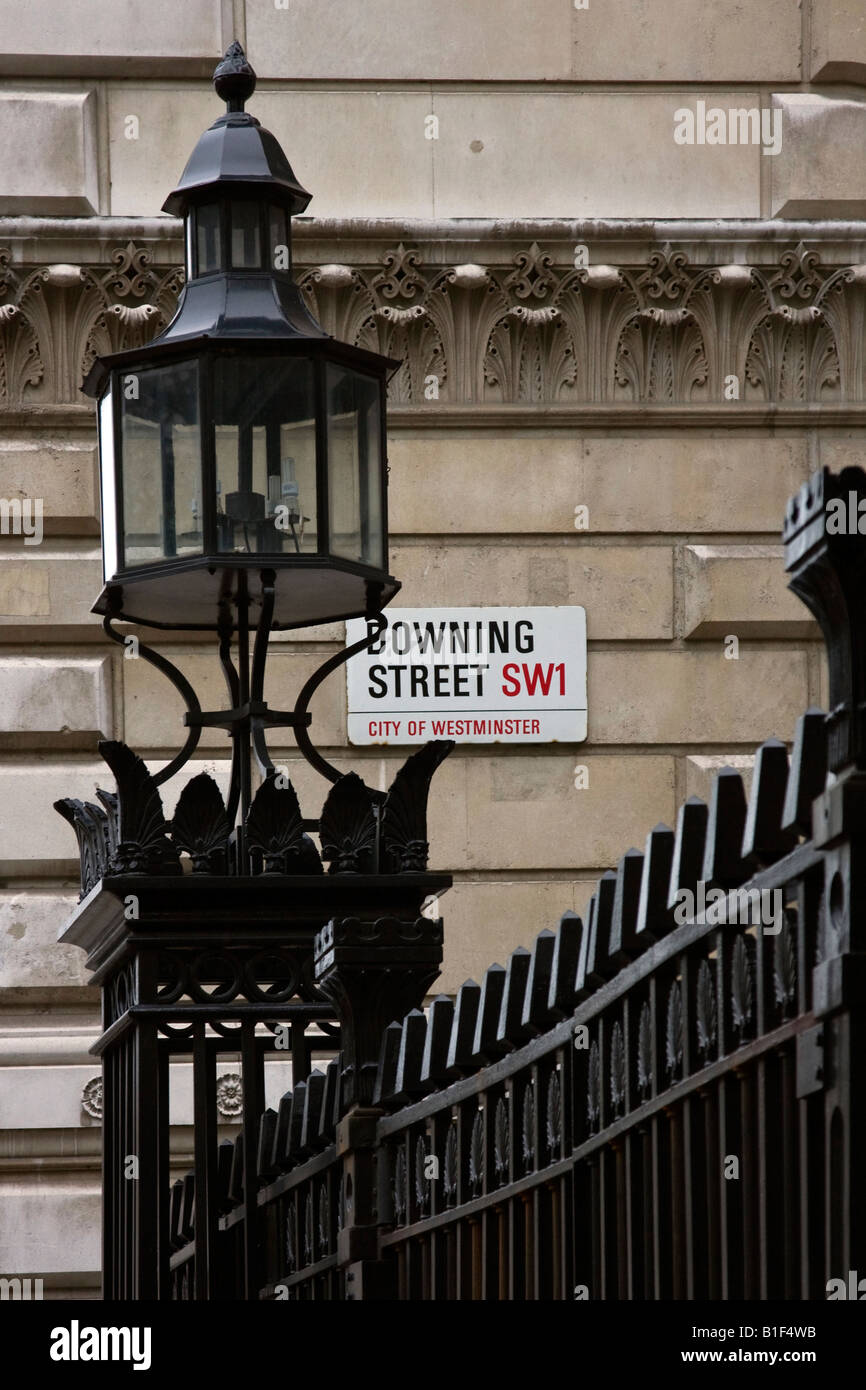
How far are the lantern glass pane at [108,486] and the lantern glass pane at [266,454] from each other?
0.79ft

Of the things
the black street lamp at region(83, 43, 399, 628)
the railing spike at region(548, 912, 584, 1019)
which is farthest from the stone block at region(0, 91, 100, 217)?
the railing spike at region(548, 912, 584, 1019)

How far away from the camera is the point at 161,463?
5.06 m

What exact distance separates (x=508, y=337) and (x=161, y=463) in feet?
15.5

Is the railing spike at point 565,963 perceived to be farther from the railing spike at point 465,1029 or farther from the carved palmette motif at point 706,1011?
the carved palmette motif at point 706,1011

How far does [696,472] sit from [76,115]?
8.95ft

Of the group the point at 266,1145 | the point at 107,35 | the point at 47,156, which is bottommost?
the point at 266,1145

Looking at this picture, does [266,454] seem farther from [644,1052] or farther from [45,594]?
[45,594]

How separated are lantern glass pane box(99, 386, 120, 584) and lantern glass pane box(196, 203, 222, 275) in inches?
12.9

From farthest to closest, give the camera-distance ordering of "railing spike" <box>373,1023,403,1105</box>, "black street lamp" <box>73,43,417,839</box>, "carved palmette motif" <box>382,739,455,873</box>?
"black street lamp" <box>73,43,417,839</box>
"carved palmette motif" <box>382,739,455,873</box>
"railing spike" <box>373,1023,403,1105</box>

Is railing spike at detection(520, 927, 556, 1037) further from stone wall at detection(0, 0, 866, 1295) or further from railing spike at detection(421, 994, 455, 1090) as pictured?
stone wall at detection(0, 0, 866, 1295)

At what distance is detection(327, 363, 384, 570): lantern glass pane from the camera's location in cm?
502

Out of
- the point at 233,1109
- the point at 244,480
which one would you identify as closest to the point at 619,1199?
the point at 244,480

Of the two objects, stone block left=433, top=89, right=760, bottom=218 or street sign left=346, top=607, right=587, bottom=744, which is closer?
street sign left=346, top=607, right=587, bottom=744

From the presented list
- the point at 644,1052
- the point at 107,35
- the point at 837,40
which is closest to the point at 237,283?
the point at 644,1052
